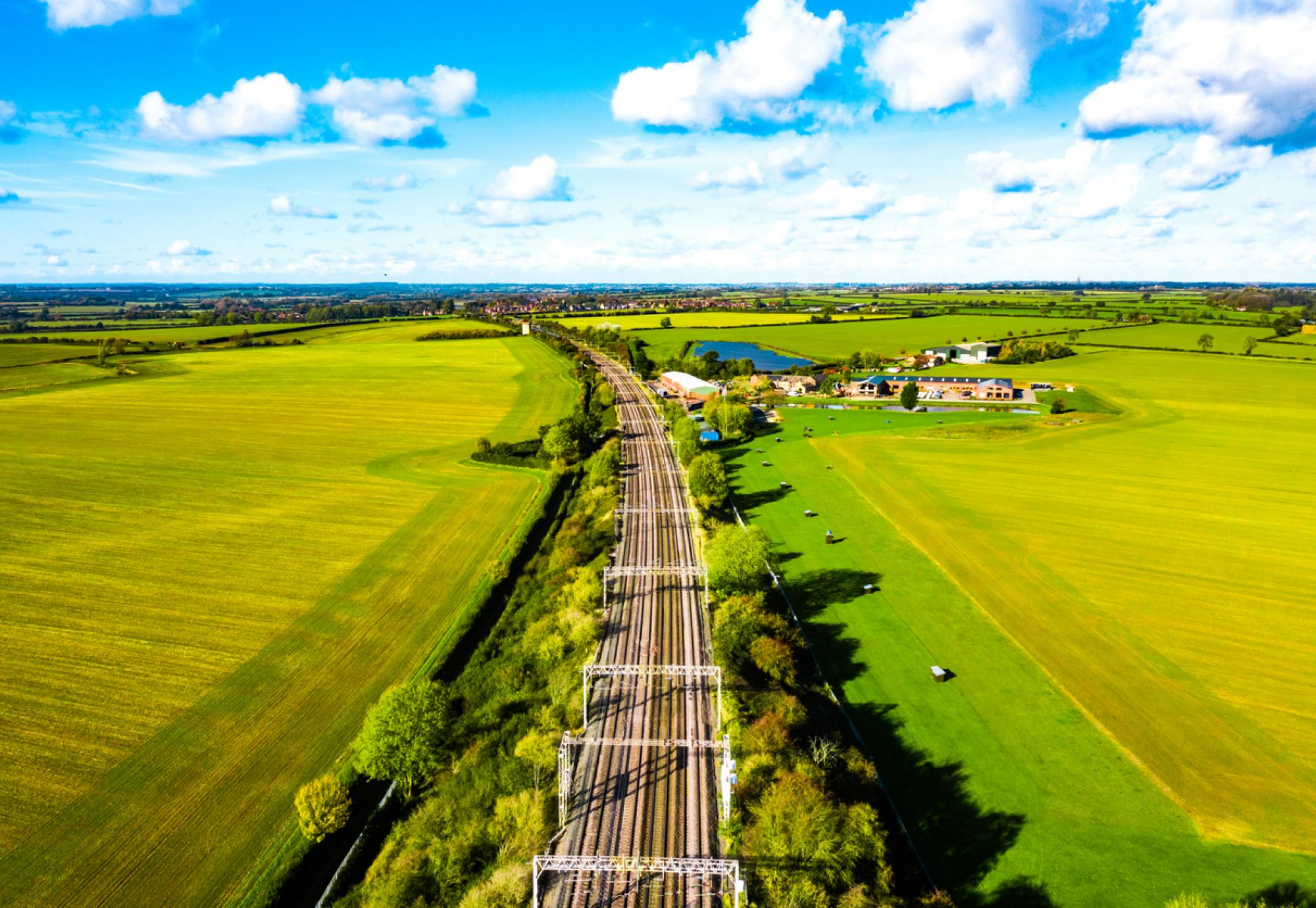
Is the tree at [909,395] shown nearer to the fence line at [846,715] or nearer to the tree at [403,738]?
the fence line at [846,715]

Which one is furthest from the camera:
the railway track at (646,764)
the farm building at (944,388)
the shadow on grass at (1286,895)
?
the farm building at (944,388)

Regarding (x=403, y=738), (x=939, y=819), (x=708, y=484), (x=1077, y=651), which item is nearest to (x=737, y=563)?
(x=939, y=819)

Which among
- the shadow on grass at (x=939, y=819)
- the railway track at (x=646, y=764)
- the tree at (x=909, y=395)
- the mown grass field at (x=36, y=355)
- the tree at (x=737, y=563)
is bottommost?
the shadow on grass at (x=939, y=819)

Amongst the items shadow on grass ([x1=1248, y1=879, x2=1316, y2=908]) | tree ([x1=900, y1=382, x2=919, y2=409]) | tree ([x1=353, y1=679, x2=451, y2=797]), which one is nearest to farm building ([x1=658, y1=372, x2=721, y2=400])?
tree ([x1=900, y1=382, x2=919, y2=409])

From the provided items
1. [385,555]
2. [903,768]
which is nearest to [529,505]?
[385,555]

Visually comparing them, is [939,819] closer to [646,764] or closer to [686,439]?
[646,764]

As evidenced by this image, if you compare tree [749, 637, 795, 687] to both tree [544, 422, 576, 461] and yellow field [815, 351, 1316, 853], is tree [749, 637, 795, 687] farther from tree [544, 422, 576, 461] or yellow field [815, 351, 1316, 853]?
tree [544, 422, 576, 461]

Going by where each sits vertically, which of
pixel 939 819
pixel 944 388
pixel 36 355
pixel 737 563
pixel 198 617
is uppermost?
pixel 36 355

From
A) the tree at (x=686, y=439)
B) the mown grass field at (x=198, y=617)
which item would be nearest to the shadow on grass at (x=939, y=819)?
the mown grass field at (x=198, y=617)
